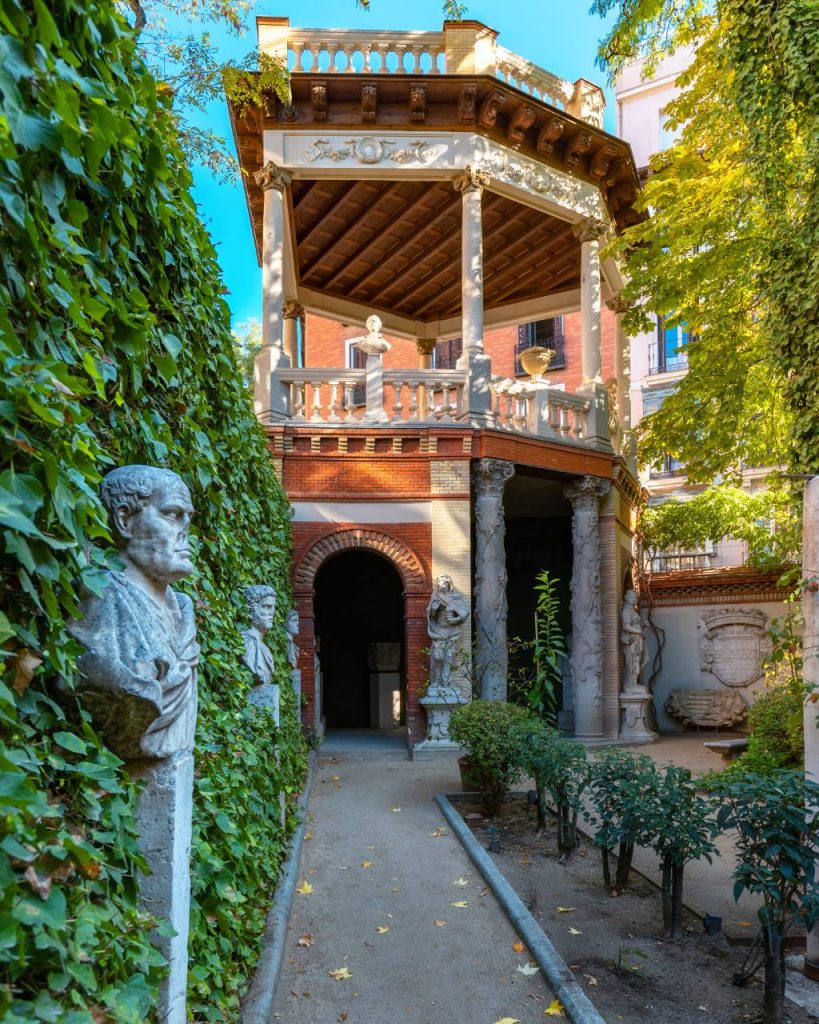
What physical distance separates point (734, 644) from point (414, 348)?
505 inches

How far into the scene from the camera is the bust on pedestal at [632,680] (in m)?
15.7

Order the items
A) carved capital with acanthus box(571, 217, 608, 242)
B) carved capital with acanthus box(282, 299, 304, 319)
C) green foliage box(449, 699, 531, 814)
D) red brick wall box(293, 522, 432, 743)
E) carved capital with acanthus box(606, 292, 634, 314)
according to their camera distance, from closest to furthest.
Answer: green foliage box(449, 699, 531, 814) → red brick wall box(293, 522, 432, 743) → carved capital with acanthus box(571, 217, 608, 242) → carved capital with acanthus box(606, 292, 634, 314) → carved capital with acanthus box(282, 299, 304, 319)

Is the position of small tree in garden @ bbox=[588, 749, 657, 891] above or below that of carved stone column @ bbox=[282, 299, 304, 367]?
below

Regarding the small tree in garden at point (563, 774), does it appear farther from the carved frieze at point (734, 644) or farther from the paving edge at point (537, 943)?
the carved frieze at point (734, 644)

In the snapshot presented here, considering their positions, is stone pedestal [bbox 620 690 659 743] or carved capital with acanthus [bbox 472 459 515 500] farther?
stone pedestal [bbox 620 690 659 743]

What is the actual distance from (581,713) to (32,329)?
14313 mm

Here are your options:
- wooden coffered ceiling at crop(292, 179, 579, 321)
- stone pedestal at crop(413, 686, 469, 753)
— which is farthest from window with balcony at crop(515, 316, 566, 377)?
stone pedestal at crop(413, 686, 469, 753)

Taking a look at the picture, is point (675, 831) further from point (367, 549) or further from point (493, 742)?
point (367, 549)

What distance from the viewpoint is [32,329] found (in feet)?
6.50

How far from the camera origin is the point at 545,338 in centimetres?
2456

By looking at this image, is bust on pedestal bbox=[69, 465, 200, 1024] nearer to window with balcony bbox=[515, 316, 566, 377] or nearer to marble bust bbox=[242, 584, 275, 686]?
marble bust bbox=[242, 584, 275, 686]

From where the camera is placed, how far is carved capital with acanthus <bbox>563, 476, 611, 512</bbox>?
611 inches

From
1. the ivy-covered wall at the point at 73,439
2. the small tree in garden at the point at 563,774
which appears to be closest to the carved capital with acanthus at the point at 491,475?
the small tree in garden at the point at 563,774

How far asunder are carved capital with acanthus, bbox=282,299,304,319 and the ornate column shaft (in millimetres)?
6241
